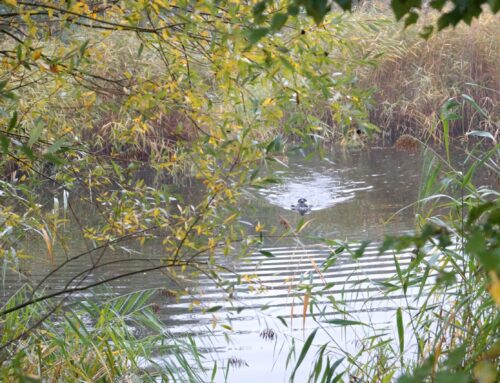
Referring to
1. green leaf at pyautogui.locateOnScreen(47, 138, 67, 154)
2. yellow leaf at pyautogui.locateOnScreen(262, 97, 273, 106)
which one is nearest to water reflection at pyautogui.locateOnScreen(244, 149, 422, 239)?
yellow leaf at pyautogui.locateOnScreen(262, 97, 273, 106)

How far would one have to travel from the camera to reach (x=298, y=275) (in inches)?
199

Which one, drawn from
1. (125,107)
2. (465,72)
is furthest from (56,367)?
(465,72)

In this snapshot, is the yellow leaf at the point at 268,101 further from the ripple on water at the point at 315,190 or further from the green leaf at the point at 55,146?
the ripple on water at the point at 315,190

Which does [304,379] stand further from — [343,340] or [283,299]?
[283,299]

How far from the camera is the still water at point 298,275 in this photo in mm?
3584

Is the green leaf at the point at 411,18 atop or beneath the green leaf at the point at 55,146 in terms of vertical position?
atop

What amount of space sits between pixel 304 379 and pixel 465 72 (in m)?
8.71

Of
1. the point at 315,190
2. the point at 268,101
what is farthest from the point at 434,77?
the point at 268,101

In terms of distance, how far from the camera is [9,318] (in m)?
3.21

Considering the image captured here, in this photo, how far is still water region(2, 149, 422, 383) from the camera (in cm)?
358

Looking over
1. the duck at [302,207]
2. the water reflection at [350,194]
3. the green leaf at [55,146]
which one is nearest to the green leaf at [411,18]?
the green leaf at [55,146]

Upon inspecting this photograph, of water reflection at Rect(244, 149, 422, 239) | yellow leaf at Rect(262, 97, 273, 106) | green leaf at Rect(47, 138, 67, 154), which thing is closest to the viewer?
green leaf at Rect(47, 138, 67, 154)

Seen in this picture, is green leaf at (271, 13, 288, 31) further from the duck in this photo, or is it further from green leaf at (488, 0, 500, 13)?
the duck

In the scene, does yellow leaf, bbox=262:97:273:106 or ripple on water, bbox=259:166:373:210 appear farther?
ripple on water, bbox=259:166:373:210
